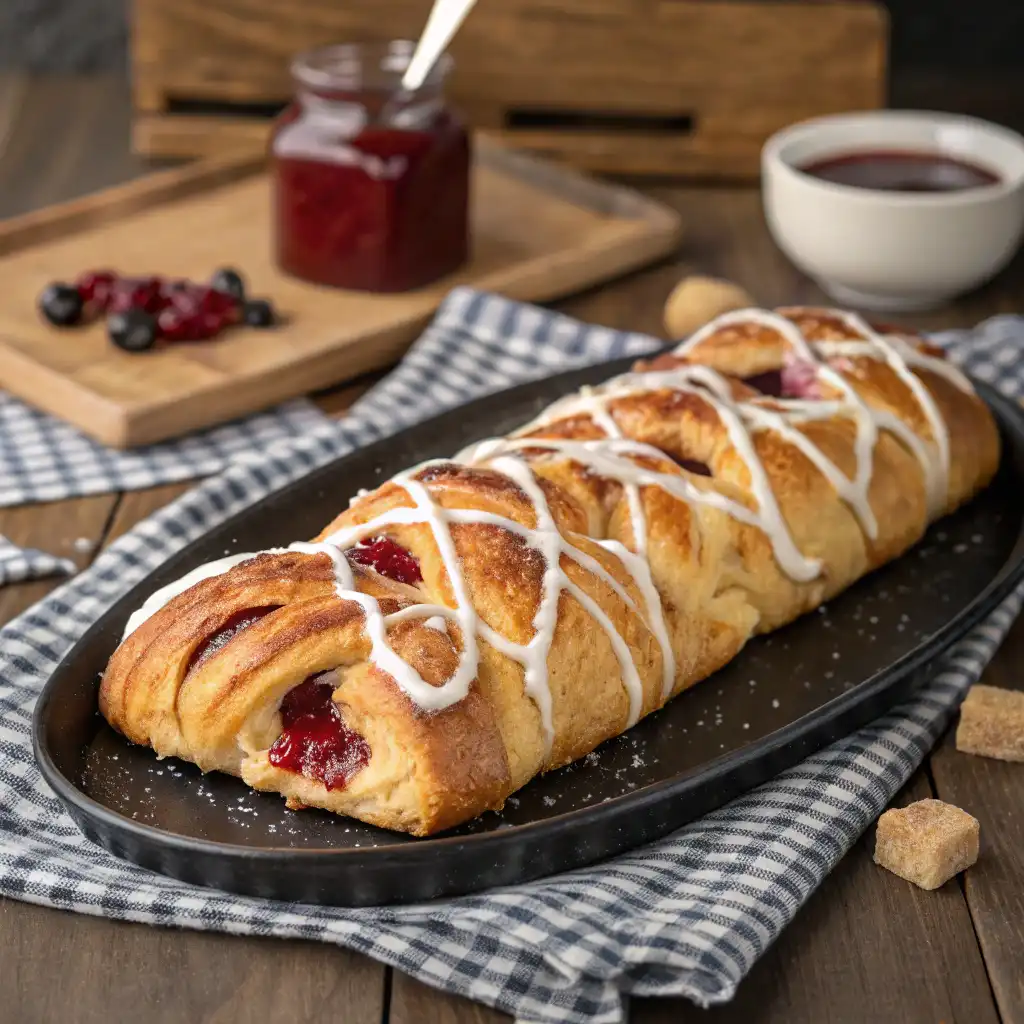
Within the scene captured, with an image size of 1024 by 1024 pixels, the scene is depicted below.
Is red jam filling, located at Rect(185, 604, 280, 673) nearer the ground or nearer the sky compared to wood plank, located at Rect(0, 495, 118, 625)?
nearer the sky

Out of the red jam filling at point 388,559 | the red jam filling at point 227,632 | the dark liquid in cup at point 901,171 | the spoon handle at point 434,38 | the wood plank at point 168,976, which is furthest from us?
the dark liquid in cup at point 901,171

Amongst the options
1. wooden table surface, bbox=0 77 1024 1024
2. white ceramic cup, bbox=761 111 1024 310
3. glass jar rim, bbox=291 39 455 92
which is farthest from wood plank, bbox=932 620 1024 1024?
glass jar rim, bbox=291 39 455 92

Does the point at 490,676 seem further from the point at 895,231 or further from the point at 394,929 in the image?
the point at 895,231

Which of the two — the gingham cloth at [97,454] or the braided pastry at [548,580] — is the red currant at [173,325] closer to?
the gingham cloth at [97,454]

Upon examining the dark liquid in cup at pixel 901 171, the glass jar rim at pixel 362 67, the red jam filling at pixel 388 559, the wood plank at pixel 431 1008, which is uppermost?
the glass jar rim at pixel 362 67

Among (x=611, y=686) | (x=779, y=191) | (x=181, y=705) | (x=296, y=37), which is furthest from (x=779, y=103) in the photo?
(x=181, y=705)

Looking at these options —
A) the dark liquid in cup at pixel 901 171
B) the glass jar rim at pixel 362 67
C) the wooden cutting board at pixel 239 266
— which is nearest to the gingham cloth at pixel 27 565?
the wooden cutting board at pixel 239 266

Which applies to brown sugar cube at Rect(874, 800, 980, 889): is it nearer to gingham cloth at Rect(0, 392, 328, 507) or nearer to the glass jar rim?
gingham cloth at Rect(0, 392, 328, 507)
